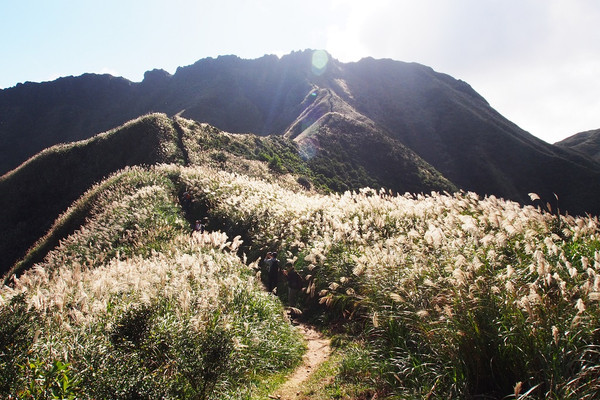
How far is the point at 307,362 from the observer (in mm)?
6207

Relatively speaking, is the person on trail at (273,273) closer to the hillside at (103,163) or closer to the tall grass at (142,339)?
the tall grass at (142,339)

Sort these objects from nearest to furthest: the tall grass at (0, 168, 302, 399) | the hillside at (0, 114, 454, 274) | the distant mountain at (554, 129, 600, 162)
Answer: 1. the tall grass at (0, 168, 302, 399)
2. the hillside at (0, 114, 454, 274)
3. the distant mountain at (554, 129, 600, 162)

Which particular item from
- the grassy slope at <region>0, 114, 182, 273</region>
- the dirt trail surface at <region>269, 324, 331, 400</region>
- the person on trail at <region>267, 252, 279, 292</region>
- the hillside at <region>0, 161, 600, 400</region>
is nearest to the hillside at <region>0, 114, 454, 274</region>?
the grassy slope at <region>0, 114, 182, 273</region>

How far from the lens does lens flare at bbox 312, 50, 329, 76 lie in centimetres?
13262


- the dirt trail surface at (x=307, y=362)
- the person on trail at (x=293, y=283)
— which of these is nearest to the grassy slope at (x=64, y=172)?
the person on trail at (x=293, y=283)

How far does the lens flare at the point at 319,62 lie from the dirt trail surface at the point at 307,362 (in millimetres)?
131241

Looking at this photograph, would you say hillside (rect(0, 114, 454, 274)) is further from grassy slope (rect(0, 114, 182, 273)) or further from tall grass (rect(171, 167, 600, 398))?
tall grass (rect(171, 167, 600, 398))

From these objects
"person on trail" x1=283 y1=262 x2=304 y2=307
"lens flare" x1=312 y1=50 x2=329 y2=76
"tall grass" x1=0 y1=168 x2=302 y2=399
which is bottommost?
"person on trail" x1=283 y1=262 x2=304 y2=307

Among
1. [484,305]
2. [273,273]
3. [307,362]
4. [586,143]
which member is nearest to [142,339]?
[307,362]

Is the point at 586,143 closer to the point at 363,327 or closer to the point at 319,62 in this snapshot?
the point at 319,62

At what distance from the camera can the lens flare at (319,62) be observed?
132625 mm

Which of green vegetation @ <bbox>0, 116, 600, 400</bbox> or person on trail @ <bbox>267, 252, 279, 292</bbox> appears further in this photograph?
person on trail @ <bbox>267, 252, 279, 292</bbox>

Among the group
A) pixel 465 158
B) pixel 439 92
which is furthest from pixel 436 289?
pixel 439 92

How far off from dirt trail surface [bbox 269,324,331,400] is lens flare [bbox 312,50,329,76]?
131 meters
